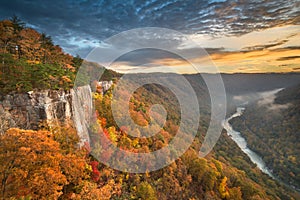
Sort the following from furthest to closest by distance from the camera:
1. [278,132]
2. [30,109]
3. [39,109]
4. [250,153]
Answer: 1. [278,132]
2. [250,153]
3. [39,109]
4. [30,109]

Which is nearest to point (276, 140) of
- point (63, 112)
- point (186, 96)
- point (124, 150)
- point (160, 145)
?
point (186, 96)

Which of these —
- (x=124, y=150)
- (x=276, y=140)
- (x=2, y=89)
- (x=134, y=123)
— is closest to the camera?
(x=2, y=89)

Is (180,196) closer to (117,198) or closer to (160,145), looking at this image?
(160,145)

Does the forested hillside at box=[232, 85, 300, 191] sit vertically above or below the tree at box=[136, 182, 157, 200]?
below

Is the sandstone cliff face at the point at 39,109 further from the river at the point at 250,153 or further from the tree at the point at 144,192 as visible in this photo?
the river at the point at 250,153

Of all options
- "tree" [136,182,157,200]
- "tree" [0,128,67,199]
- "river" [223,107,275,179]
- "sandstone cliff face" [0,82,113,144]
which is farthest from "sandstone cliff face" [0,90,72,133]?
"river" [223,107,275,179]

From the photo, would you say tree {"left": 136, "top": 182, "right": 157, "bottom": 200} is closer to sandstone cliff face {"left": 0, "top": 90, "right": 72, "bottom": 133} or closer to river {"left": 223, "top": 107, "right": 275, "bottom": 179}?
sandstone cliff face {"left": 0, "top": 90, "right": 72, "bottom": 133}


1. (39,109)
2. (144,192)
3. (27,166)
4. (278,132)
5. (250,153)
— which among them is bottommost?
(250,153)

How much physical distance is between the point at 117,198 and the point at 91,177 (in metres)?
3.27

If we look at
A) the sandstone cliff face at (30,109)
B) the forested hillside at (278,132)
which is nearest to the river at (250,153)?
the forested hillside at (278,132)

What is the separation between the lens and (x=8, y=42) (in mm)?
17406

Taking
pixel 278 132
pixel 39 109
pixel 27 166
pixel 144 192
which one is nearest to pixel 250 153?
pixel 278 132

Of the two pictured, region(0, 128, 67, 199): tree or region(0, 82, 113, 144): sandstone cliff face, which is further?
region(0, 82, 113, 144): sandstone cliff face

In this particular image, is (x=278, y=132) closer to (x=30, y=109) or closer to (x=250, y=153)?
(x=250, y=153)
